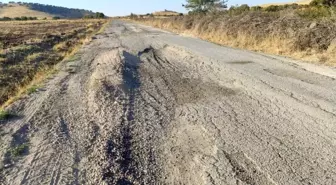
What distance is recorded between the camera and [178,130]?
6.18 meters

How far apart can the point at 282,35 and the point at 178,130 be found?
12.0 m

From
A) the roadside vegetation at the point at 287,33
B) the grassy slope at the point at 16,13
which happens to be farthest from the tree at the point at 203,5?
the grassy slope at the point at 16,13

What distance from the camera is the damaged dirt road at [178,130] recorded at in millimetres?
4637

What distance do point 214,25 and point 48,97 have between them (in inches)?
761

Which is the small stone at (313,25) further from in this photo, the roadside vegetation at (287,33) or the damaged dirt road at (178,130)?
the damaged dirt road at (178,130)

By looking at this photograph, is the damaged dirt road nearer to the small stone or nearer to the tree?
the small stone

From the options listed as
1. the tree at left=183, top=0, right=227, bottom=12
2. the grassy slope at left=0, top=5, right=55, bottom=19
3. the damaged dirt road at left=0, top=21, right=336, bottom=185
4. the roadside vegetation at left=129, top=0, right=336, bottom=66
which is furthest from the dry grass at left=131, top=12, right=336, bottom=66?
the grassy slope at left=0, top=5, right=55, bottom=19

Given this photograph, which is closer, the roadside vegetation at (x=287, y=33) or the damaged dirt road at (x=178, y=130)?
the damaged dirt road at (x=178, y=130)

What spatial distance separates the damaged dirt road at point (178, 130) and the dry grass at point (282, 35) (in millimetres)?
3507

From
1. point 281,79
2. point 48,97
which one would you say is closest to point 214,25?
point 281,79

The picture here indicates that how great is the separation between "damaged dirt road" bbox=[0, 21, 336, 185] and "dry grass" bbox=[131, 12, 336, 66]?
3507 millimetres

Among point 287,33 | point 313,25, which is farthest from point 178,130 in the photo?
point 287,33

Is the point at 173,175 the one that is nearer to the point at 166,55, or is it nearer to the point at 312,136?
the point at 312,136

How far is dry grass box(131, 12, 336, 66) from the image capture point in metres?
13.9
